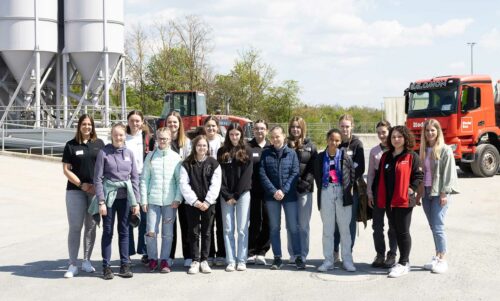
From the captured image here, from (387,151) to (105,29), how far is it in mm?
23158

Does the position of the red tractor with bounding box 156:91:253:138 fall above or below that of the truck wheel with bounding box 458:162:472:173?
above

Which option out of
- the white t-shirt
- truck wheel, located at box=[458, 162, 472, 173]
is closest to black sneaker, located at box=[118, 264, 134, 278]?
the white t-shirt

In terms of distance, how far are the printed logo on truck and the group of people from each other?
452 inches

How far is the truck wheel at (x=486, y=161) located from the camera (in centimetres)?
1923

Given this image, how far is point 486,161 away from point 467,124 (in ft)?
4.85

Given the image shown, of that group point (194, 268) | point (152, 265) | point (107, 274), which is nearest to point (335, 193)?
point (194, 268)

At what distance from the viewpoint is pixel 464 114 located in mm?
18766

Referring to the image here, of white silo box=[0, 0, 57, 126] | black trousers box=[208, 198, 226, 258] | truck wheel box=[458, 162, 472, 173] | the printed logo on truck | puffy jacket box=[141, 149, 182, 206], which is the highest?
white silo box=[0, 0, 57, 126]

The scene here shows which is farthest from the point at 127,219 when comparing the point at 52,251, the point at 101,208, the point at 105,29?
the point at 105,29

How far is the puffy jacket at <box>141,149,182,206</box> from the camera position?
780 cm

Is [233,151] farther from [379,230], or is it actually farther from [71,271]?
[71,271]

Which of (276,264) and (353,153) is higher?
(353,153)

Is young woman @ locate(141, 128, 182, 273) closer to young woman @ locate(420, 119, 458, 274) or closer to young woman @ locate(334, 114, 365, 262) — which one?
young woman @ locate(334, 114, 365, 262)

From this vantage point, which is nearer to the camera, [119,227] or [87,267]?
[119,227]
